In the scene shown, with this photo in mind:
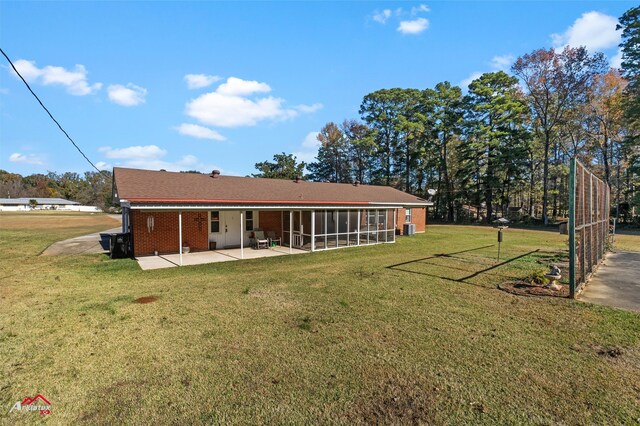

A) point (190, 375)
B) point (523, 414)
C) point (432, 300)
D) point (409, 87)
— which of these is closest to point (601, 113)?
point (409, 87)

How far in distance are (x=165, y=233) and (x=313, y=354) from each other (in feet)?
36.7

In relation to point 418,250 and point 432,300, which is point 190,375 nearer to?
point 432,300

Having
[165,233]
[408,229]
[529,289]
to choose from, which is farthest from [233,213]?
[529,289]

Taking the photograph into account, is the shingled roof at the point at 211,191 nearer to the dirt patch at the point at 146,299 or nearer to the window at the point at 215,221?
the window at the point at 215,221

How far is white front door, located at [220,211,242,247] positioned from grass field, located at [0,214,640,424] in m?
7.25

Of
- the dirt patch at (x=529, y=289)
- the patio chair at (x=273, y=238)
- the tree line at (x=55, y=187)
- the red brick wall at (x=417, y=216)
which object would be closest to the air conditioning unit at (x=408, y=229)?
the red brick wall at (x=417, y=216)

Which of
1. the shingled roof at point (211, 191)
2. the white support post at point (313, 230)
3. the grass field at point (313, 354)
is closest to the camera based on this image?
the grass field at point (313, 354)

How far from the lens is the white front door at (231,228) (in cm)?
1534

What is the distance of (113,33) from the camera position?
10.9 meters

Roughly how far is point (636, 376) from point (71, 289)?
34.5 feet

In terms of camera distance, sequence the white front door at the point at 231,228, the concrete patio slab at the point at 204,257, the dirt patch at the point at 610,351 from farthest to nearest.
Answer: the white front door at the point at 231,228
the concrete patio slab at the point at 204,257
the dirt patch at the point at 610,351

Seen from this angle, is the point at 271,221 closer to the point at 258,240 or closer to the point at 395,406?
the point at 258,240

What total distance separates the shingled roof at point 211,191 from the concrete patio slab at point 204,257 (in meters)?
2.16

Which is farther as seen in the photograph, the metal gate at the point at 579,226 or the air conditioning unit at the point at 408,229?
the air conditioning unit at the point at 408,229
